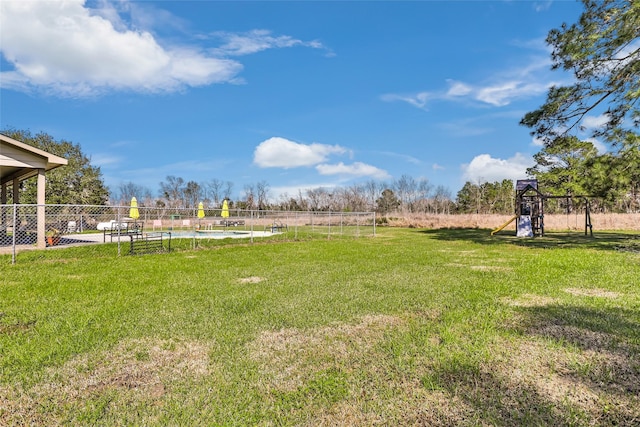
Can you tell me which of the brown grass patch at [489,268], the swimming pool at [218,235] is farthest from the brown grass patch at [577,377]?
the swimming pool at [218,235]

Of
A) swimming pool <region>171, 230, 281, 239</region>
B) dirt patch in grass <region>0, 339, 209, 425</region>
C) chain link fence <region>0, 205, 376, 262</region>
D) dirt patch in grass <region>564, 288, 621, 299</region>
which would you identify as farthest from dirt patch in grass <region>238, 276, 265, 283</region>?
swimming pool <region>171, 230, 281, 239</region>

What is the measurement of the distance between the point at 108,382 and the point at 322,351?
70.0 inches

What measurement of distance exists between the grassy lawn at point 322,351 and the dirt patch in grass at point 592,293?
0.7 inches

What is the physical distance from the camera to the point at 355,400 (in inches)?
92.7

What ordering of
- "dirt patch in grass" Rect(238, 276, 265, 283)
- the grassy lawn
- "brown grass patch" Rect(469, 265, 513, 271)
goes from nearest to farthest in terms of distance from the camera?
the grassy lawn
"dirt patch in grass" Rect(238, 276, 265, 283)
"brown grass patch" Rect(469, 265, 513, 271)

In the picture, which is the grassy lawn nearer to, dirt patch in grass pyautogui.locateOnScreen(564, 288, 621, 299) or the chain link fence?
dirt patch in grass pyautogui.locateOnScreen(564, 288, 621, 299)

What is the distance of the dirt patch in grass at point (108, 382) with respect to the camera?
2.27m

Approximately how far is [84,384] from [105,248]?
9.71 meters

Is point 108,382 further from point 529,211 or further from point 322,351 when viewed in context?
point 529,211

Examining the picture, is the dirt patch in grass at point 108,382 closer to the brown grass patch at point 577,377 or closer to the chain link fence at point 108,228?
the brown grass patch at point 577,377

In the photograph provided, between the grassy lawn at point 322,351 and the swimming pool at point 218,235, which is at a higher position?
the swimming pool at point 218,235

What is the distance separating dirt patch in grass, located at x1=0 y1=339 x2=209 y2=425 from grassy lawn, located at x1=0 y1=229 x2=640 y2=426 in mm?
13

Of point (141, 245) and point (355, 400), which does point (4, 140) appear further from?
point (355, 400)

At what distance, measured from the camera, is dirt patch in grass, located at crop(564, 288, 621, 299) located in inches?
203
